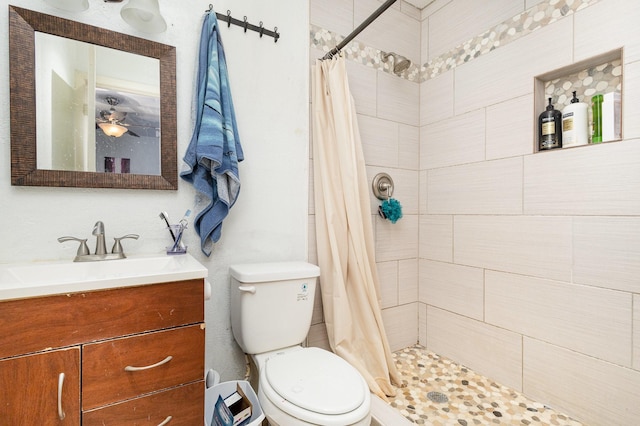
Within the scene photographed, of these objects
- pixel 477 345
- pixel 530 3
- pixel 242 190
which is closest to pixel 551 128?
pixel 530 3

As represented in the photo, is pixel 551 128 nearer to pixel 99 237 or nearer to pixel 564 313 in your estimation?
pixel 564 313

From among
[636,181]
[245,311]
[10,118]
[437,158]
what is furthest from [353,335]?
[10,118]

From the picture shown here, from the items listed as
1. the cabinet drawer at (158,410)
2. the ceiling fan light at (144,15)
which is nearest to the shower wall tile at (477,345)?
the cabinet drawer at (158,410)

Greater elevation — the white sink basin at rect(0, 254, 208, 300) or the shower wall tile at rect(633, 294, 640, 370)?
the white sink basin at rect(0, 254, 208, 300)

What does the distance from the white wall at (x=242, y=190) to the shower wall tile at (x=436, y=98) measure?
0.95 m

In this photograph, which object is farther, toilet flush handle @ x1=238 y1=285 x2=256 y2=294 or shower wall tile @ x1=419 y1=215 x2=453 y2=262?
shower wall tile @ x1=419 y1=215 x2=453 y2=262

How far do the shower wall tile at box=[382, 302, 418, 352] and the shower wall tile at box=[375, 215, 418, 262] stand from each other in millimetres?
361

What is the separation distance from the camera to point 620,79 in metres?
1.34

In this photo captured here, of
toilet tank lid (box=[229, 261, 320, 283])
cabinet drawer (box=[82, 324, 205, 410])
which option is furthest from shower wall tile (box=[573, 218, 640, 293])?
cabinet drawer (box=[82, 324, 205, 410])

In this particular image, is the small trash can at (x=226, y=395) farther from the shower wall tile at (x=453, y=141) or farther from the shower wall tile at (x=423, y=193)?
the shower wall tile at (x=453, y=141)

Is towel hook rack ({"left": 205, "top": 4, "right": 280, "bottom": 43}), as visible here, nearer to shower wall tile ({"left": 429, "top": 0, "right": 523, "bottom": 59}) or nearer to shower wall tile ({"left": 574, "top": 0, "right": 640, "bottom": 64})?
shower wall tile ({"left": 429, "top": 0, "right": 523, "bottom": 59})

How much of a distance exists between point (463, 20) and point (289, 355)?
2179 millimetres

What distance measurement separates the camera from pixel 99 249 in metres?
1.18

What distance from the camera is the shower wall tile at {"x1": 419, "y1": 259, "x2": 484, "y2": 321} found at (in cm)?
185
